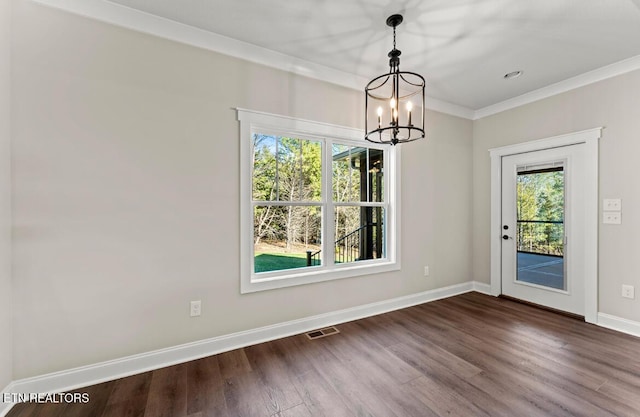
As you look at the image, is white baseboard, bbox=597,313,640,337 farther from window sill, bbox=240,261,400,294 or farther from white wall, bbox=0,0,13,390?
white wall, bbox=0,0,13,390

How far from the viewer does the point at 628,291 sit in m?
2.82

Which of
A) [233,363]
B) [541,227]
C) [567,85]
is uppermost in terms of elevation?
[567,85]

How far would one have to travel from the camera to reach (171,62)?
7.47 feet

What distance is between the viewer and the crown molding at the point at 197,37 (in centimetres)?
201

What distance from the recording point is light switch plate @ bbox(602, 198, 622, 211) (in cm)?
289

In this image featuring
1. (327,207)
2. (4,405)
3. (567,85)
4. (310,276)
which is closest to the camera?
(4,405)

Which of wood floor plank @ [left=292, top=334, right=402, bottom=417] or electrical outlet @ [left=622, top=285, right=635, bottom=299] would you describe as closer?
wood floor plank @ [left=292, top=334, right=402, bottom=417]

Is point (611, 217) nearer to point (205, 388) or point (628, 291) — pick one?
point (628, 291)

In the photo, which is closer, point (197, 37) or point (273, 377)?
point (273, 377)

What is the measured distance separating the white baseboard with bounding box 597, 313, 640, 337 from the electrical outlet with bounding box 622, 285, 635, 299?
250mm

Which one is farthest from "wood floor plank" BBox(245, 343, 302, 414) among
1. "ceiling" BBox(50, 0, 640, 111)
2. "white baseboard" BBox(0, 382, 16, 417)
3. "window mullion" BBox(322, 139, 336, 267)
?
"ceiling" BBox(50, 0, 640, 111)

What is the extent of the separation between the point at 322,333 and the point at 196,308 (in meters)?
1.26

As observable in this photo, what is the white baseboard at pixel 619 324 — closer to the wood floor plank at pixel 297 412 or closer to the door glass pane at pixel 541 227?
the door glass pane at pixel 541 227

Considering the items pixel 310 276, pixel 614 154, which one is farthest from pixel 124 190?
pixel 614 154
